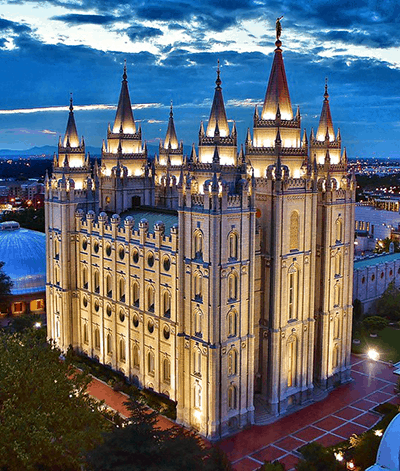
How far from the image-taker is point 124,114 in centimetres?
6147

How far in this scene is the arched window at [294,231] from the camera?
47.9 m

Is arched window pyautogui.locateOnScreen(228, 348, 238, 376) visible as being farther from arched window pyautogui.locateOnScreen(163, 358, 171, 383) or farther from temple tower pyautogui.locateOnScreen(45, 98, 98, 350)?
temple tower pyautogui.locateOnScreen(45, 98, 98, 350)

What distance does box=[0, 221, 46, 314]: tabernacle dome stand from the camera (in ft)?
244

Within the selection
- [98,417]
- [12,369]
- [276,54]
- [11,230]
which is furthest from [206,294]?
[11,230]

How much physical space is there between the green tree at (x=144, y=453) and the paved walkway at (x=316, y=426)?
12.3 metres

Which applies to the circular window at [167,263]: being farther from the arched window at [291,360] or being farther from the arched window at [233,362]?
the arched window at [291,360]

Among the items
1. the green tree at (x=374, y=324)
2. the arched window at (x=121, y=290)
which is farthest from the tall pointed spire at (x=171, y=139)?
the green tree at (x=374, y=324)

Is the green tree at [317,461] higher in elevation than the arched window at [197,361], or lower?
lower

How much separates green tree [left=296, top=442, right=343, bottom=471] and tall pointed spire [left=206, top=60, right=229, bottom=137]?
23802mm

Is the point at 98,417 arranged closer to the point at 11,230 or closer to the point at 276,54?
the point at 276,54

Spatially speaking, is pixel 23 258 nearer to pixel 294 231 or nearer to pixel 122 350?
pixel 122 350

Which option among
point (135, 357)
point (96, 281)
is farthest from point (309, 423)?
point (96, 281)

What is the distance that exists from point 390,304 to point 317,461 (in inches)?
1689

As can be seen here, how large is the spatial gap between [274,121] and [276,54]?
6.12 m
